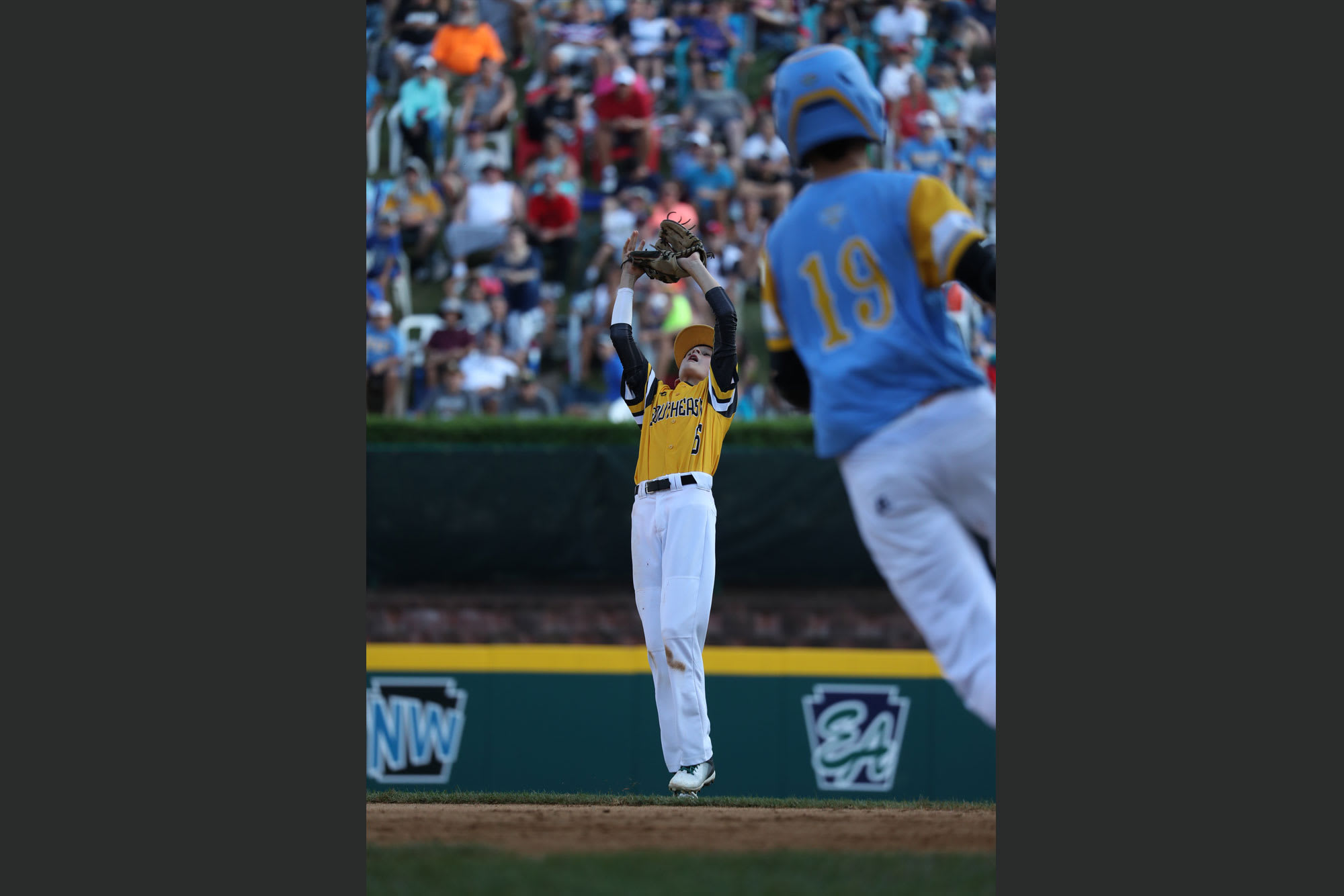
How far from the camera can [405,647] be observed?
31.3ft

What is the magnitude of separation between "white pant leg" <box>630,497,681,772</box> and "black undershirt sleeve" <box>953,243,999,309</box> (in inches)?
78.5

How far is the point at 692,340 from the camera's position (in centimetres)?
726

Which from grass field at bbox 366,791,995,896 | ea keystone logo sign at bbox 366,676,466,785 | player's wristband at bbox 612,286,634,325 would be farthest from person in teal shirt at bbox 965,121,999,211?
ea keystone logo sign at bbox 366,676,466,785

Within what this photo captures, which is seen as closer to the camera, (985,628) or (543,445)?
(985,628)

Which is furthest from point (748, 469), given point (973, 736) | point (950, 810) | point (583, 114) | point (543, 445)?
point (583, 114)

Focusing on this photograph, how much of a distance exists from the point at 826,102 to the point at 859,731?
504cm

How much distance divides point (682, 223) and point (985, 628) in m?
2.57

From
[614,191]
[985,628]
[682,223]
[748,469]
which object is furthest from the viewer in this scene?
[614,191]

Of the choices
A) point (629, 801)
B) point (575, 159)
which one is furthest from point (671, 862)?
point (575, 159)

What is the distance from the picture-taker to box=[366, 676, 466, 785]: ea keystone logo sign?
9.06 m

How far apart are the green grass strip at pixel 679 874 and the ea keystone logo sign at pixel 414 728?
9.24 feet

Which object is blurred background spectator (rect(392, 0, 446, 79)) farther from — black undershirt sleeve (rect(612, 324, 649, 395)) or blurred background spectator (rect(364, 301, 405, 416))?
black undershirt sleeve (rect(612, 324, 649, 395))

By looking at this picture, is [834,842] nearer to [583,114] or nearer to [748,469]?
[748,469]

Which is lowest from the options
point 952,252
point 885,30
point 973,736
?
point 973,736
